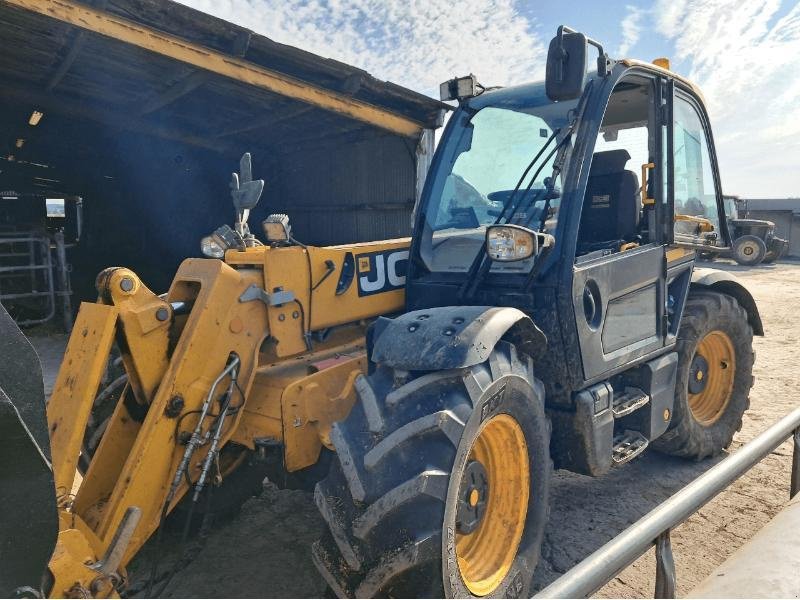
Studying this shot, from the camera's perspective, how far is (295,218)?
1283 cm

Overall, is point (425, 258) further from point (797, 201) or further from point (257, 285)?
point (797, 201)

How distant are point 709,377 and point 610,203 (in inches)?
70.3

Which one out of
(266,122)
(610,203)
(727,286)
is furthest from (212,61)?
(727,286)

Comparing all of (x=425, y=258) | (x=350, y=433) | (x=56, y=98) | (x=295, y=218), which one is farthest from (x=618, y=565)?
(x=295, y=218)

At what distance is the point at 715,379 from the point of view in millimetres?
4488

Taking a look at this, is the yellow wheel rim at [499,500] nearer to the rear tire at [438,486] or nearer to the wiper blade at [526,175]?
the rear tire at [438,486]

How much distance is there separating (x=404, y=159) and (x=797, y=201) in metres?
22.9

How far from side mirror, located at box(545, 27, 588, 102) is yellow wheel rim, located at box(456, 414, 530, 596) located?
4.72ft

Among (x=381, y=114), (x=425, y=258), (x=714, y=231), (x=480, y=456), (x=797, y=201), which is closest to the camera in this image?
(x=480, y=456)

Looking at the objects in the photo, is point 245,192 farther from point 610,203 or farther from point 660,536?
point 660,536

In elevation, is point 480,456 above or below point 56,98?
below

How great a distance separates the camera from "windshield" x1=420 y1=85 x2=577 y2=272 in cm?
314

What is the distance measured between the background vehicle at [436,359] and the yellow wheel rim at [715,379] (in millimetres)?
388

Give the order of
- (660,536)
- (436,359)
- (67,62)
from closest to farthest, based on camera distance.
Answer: (660,536)
(436,359)
(67,62)
